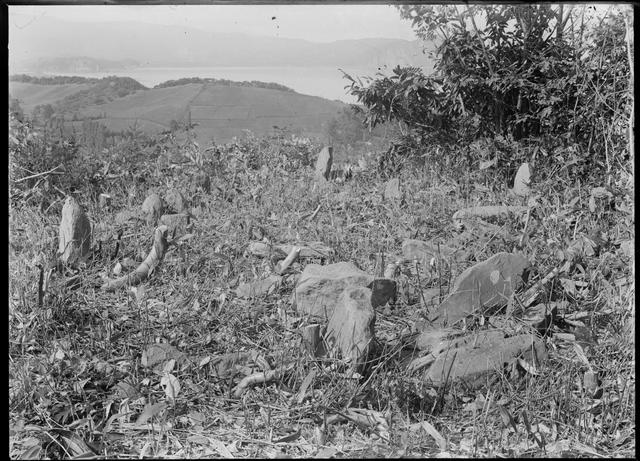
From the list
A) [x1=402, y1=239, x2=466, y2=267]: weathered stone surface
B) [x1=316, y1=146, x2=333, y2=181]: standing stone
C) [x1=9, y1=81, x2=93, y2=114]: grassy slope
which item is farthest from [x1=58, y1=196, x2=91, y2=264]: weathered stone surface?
[x1=9, y1=81, x2=93, y2=114]: grassy slope

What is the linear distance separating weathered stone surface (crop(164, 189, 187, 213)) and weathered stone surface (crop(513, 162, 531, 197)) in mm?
1875

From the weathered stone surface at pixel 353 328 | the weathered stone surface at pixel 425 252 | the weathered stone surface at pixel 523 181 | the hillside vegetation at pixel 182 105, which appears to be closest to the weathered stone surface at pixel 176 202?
the weathered stone surface at pixel 425 252

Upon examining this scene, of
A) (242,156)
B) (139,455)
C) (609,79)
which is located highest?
(609,79)

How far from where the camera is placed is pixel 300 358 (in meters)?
2.58

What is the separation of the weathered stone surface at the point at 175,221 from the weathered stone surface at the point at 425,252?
116 cm

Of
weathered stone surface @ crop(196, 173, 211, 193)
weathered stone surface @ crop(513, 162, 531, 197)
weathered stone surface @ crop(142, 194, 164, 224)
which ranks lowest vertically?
weathered stone surface @ crop(142, 194, 164, 224)

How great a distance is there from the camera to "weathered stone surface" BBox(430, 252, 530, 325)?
291 centimetres

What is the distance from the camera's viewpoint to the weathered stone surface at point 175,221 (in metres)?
3.87

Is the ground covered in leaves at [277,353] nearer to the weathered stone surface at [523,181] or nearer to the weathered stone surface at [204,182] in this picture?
the weathered stone surface at [523,181]

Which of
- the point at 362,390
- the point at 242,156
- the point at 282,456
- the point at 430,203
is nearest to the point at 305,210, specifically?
the point at 430,203

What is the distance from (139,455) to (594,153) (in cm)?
337

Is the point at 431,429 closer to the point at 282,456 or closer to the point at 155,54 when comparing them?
the point at 282,456

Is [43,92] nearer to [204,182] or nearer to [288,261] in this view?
[204,182]

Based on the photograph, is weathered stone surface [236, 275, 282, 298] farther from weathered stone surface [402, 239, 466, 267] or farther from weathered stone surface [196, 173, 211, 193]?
weathered stone surface [196, 173, 211, 193]
